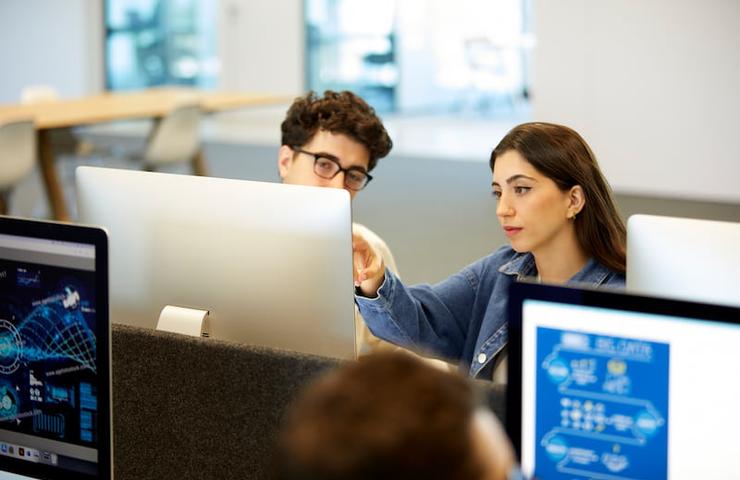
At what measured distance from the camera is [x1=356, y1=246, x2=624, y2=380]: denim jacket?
6.30 feet

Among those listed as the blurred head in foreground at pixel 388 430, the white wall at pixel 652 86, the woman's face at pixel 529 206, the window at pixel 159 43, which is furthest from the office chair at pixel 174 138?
the blurred head in foreground at pixel 388 430

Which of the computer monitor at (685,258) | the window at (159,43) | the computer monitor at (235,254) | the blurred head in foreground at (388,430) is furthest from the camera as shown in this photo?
the window at (159,43)

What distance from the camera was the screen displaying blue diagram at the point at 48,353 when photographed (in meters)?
1.38

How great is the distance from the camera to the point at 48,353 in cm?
142

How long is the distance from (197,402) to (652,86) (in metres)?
6.44

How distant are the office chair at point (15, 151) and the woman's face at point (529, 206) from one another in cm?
409

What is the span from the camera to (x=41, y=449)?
1442 mm

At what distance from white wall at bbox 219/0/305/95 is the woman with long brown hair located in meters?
9.34

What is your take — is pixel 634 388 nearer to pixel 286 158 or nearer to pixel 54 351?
pixel 54 351

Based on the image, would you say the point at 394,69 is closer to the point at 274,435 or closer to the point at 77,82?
the point at 77,82

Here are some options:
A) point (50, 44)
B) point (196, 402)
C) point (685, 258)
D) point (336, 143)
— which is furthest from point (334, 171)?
point (50, 44)

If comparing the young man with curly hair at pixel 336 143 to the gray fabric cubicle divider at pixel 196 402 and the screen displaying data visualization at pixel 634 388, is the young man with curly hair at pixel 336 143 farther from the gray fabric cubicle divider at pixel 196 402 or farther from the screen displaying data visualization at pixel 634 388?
the screen displaying data visualization at pixel 634 388

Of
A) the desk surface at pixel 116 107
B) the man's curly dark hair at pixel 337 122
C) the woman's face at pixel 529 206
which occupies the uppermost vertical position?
the man's curly dark hair at pixel 337 122

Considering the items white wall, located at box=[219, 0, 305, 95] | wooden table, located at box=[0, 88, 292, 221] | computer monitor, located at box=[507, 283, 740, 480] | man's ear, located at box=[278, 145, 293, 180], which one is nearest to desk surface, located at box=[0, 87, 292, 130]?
wooden table, located at box=[0, 88, 292, 221]
